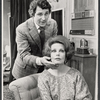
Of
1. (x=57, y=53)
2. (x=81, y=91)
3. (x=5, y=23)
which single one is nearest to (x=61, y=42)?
(x=57, y=53)

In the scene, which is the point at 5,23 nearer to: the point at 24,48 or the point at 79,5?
the point at 24,48

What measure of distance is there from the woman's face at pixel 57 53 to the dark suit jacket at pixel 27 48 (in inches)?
9.5

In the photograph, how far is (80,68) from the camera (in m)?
2.14

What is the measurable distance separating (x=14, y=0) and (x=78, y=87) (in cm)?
100

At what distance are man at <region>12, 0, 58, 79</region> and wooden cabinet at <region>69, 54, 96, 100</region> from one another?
17.4 inches

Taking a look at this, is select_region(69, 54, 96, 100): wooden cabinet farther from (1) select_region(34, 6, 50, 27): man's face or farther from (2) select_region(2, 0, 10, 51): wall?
(2) select_region(2, 0, 10, 51): wall

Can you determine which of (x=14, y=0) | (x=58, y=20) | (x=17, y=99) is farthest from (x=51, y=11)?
(x=17, y=99)

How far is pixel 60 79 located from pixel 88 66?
53 cm

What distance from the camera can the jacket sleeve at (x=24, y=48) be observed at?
187 centimetres

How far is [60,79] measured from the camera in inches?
68.7

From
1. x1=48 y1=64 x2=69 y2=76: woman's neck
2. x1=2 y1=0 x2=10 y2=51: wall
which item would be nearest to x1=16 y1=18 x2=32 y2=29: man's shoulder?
x1=2 y1=0 x2=10 y2=51: wall

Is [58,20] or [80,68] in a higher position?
[58,20]

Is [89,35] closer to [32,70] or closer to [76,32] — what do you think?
[76,32]

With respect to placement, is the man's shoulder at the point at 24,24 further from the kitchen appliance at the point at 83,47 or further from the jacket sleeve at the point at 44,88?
the kitchen appliance at the point at 83,47
